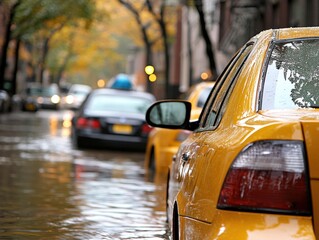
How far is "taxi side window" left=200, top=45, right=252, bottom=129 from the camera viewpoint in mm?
4993

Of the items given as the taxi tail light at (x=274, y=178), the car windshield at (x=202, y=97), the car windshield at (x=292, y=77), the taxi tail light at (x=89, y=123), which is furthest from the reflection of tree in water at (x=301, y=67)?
the taxi tail light at (x=89, y=123)

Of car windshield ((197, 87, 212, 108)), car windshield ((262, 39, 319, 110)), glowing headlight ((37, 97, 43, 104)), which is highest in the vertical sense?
car windshield ((262, 39, 319, 110))

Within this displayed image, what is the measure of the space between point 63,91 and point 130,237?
212ft

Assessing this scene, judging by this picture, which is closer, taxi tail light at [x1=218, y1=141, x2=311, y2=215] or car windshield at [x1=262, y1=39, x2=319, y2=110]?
taxi tail light at [x1=218, y1=141, x2=311, y2=215]

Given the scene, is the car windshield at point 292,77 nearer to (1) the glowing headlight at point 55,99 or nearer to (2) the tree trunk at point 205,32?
(2) the tree trunk at point 205,32

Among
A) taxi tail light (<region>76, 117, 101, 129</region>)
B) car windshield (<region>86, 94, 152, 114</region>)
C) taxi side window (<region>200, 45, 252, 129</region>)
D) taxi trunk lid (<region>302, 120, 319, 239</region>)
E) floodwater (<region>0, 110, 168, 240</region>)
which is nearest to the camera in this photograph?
taxi trunk lid (<region>302, 120, 319, 239</region>)

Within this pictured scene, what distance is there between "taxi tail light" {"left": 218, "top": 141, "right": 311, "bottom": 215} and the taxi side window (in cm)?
93

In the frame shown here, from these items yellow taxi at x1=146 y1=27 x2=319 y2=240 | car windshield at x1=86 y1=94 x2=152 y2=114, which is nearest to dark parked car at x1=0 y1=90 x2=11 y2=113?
car windshield at x1=86 y1=94 x2=152 y2=114

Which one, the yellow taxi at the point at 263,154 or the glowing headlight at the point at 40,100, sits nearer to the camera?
the yellow taxi at the point at 263,154

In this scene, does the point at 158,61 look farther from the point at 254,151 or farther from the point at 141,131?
the point at 254,151

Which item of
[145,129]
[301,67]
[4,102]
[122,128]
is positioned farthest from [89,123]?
[4,102]

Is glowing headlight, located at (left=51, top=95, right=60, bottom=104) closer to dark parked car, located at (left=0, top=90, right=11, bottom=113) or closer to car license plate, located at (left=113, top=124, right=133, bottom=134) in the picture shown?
dark parked car, located at (left=0, top=90, right=11, bottom=113)

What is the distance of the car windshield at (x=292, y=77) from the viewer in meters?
4.30

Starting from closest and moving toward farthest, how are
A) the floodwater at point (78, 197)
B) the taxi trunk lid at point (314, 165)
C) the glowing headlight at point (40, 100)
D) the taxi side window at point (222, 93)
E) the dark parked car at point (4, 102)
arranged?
the taxi trunk lid at point (314, 165) → the taxi side window at point (222, 93) → the floodwater at point (78, 197) → the dark parked car at point (4, 102) → the glowing headlight at point (40, 100)
